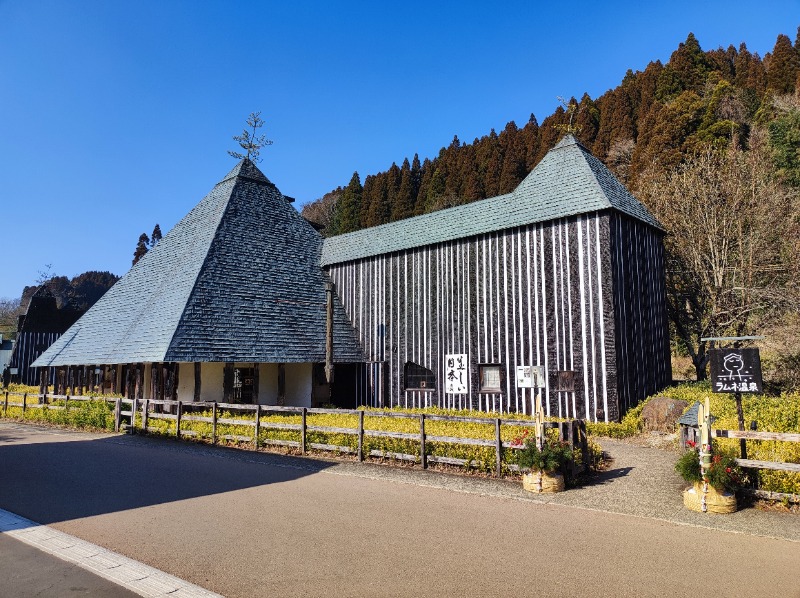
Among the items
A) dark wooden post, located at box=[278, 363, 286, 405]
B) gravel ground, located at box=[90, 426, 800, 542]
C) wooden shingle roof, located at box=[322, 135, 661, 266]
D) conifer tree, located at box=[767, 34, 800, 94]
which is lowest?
gravel ground, located at box=[90, 426, 800, 542]

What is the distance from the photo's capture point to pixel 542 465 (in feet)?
28.6

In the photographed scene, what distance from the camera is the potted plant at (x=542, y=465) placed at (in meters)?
8.73

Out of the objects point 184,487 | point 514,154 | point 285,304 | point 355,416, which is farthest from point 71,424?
point 514,154

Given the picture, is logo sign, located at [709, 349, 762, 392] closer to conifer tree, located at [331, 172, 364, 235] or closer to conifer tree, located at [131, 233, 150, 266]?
conifer tree, located at [331, 172, 364, 235]

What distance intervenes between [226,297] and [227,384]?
10.5 feet

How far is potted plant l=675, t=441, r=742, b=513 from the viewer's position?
7469 mm

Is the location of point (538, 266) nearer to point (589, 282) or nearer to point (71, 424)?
point (589, 282)

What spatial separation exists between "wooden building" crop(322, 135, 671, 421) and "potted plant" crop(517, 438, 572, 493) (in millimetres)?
6919

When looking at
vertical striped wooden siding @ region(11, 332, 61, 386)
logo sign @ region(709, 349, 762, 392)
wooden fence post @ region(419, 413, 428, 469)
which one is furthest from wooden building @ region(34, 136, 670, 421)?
vertical striped wooden siding @ region(11, 332, 61, 386)

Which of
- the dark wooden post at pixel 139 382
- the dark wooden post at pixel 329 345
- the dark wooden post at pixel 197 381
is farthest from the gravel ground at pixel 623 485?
the dark wooden post at pixel 139 382

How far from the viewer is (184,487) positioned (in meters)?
9.11

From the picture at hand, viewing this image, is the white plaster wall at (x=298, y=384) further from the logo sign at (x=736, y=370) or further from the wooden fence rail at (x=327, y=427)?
the logo sign at (x=736, y=370)

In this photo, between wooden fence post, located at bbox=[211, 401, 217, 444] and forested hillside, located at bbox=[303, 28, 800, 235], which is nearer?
wooden fence post, located at bbox=[211, 401, 217, 444]

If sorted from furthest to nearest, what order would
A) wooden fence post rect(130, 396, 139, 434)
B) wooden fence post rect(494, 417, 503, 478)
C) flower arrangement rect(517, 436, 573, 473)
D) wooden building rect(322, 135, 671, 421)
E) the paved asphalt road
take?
wooden fence post rect(130, 396, 139, 434), wooden building rect(322, 135, 671, 421), wooden fence post rect(494, 417, 503, 478), flower arrangement rect(517, 436, 573, 473), the paved asphalt road
